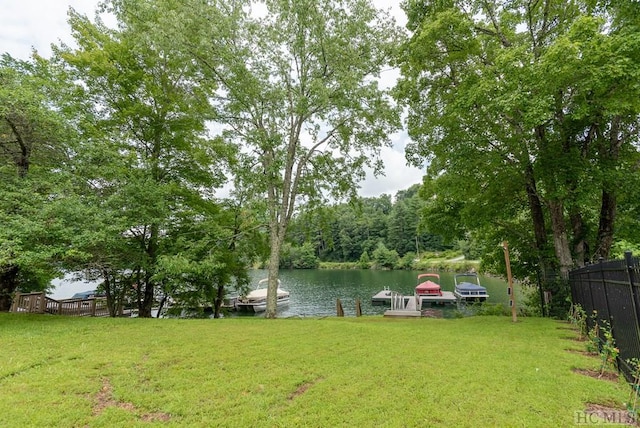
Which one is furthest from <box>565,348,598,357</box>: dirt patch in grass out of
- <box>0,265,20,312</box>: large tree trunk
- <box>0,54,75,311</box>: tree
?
<box>0,265,20,312</box>: large tree trunk

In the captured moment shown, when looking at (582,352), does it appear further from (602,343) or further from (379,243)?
(379,243)

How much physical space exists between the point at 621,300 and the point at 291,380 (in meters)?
4.82

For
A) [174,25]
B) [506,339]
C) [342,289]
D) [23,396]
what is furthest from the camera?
[342,289]

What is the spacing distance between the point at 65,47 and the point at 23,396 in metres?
13.3

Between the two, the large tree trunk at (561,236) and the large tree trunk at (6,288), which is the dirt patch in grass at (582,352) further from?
the large tree trunk at (6,288)

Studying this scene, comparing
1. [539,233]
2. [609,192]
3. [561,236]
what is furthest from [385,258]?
[609,192]

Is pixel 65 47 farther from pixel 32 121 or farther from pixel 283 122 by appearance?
pixel 283 122

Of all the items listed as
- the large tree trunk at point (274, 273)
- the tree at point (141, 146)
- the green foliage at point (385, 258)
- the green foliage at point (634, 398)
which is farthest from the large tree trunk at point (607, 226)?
the green foliage at point (385, 258)

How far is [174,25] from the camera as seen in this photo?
383 inches

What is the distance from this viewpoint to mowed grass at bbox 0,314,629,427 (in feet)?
11.0

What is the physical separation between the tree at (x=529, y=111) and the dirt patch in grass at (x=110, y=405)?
8686 millimetres

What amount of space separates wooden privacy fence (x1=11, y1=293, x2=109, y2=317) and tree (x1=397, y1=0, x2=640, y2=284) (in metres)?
15.8

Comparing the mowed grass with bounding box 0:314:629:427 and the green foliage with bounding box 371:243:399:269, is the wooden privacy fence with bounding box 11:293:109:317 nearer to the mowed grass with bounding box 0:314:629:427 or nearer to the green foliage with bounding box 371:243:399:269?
the mowed grass with bounding box 0:314:629:427

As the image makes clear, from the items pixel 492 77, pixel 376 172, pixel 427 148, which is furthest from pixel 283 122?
pixel 492 77
